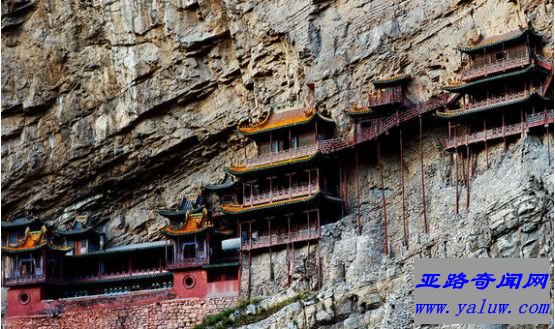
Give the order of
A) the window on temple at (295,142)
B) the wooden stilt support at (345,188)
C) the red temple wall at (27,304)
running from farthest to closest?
the red temple wall at (27,304), the window on temple at (295,142), the wooden stilt support at (345,188)

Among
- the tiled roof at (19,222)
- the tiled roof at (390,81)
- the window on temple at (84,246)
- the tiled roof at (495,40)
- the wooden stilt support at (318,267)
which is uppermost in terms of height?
the tiled roof at (495,40)

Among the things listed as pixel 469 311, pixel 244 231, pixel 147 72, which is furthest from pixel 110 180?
pixel 469 311

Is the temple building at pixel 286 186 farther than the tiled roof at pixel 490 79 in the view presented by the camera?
Yes

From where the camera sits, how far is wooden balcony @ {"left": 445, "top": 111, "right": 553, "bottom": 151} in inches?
1971

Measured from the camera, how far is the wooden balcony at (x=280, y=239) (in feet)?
177

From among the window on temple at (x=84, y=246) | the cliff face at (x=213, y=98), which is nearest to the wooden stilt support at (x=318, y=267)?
the cliff face at (x=213, y=98)

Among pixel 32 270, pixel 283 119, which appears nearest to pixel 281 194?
pixel 283 119

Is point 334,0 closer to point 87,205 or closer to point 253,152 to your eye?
point 253,152

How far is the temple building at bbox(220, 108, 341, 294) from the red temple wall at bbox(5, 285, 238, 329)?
3.21 meters

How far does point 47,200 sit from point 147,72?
31.1 feet

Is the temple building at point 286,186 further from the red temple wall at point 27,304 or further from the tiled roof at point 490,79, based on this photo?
the red temple wall at point 27,304

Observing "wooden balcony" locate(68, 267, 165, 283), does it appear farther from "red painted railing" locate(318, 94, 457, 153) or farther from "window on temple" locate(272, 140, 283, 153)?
"red painted railing" locate(318, 94, 457, 153)

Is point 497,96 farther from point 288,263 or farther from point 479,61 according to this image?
point 288,263

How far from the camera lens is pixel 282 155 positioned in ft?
187
